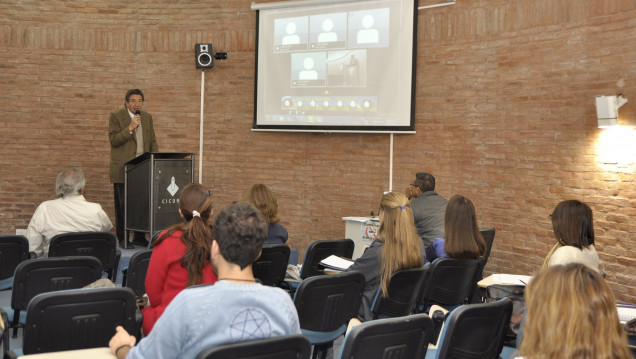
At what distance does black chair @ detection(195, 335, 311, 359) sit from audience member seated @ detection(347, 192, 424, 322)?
1793 millimetres

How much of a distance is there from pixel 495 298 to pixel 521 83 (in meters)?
3.65

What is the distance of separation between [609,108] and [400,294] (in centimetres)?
295

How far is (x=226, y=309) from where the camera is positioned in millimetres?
2152

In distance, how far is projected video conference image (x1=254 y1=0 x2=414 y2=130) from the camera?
7.92m

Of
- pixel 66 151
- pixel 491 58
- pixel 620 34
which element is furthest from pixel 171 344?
pixel 66 151

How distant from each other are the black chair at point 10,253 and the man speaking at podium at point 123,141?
9.86ft

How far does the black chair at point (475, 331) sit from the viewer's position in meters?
2.74

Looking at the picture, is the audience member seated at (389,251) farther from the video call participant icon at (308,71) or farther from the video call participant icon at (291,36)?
the video call participant icon at (291,36)

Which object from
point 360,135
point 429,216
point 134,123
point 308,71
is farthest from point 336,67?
point 429,216

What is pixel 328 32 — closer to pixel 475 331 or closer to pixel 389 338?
pixel 475 331

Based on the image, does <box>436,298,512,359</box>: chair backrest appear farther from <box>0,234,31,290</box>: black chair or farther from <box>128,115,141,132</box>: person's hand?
<box>128,115,141,132</box>: person's hand

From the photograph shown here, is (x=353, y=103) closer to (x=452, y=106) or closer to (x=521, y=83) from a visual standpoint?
(x=452, y=106)

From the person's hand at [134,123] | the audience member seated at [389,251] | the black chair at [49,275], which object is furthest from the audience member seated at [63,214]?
the person's hand at [134,123]

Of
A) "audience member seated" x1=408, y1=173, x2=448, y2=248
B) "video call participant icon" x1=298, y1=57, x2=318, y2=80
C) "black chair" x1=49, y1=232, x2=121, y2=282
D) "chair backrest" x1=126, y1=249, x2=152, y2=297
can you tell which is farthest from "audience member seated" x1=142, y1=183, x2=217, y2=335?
"video call participant icon" x1=298, y1=57, x2=318, y2=80
